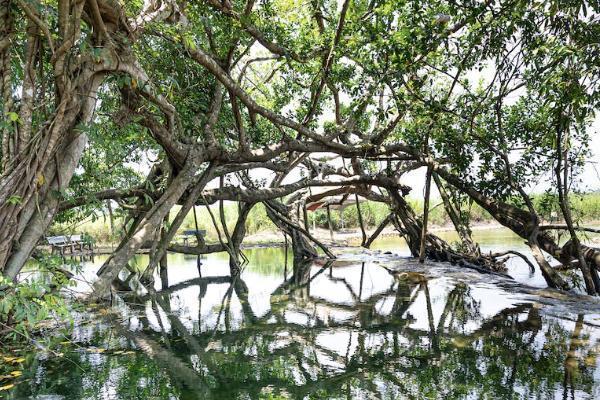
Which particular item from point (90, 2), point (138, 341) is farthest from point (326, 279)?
point (90, 2)

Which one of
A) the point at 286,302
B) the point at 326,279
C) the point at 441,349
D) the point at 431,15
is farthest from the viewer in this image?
the point at 326,279

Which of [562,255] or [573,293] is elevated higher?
[562,255]

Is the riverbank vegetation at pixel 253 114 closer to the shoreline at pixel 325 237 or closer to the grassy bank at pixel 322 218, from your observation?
the shoreline at pixel 325 237

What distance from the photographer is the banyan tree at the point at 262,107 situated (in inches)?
A: 168

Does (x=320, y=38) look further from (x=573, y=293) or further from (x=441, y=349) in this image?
(x=573, y=293)

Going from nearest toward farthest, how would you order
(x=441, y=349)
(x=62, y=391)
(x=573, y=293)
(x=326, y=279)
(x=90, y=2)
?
(x=62, y=391), (x=90, y=2), (x=441, y=349), (x=573, y=293), (x=326, y=279)

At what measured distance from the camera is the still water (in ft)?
12.9

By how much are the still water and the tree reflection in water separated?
0.05 feet

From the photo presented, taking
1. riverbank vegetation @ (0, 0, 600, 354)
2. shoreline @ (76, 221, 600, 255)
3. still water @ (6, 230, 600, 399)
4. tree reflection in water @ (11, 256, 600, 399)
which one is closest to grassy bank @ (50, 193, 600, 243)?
shoreline @ (76, 221, 600, 255)

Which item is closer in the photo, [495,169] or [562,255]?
[562,255]

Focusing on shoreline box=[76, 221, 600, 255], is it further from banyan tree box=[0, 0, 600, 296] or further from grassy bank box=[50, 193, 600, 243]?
banyan tree box=[0, 0, 600, 296]

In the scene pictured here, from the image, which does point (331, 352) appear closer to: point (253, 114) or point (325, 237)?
point (253, 114)

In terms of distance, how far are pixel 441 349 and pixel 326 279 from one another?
5.66 m

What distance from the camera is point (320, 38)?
769cm
